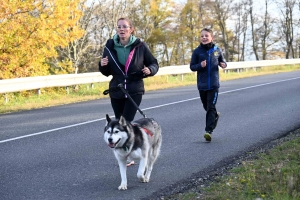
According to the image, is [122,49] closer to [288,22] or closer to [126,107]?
[126,107]

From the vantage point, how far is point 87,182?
6.44 meters

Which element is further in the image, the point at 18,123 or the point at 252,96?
the point at 252,96

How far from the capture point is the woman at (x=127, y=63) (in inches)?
261

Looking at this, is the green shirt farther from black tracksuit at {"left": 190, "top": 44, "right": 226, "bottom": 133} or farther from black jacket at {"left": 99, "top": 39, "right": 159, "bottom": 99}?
black tracksuit at {"left": 190, "top": 44, "right": 226, "bottom": 133}

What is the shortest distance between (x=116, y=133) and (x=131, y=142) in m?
→ 0.23

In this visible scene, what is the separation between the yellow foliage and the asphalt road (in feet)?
18.7

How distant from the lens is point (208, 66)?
29.7 feet

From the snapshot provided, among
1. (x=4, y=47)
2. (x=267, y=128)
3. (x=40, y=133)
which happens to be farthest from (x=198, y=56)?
(x=4, y=47)

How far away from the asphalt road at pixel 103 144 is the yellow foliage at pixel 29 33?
18.7 ft

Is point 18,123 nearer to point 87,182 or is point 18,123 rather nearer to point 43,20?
point 87,182

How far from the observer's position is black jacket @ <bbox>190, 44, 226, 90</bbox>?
904 centimetres

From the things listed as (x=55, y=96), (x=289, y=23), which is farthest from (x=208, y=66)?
(x=289, y=23)

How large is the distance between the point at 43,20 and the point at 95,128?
1114 cm

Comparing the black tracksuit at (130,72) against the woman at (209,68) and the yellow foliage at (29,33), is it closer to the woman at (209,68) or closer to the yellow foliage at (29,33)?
the woman at (209,68)
